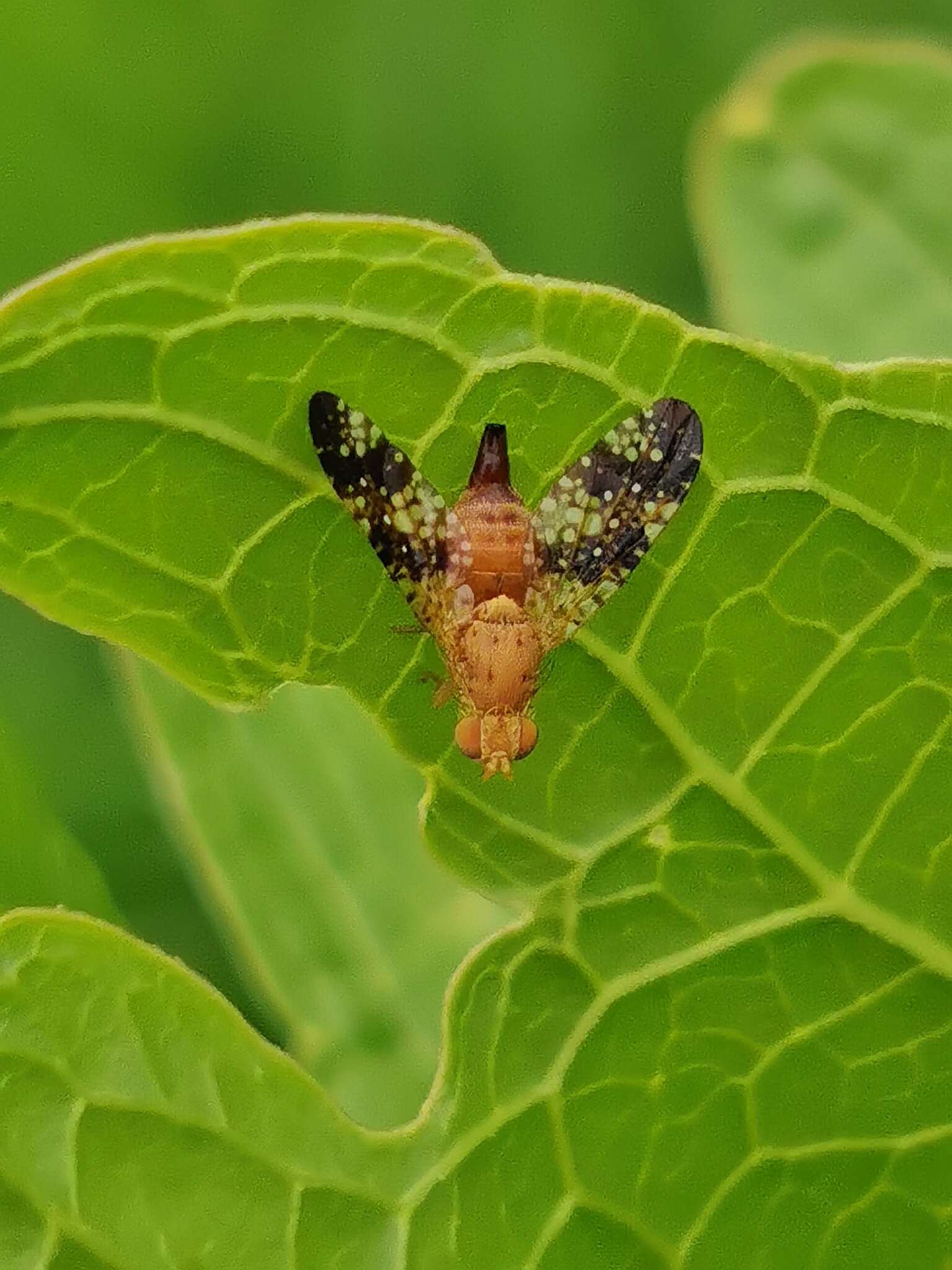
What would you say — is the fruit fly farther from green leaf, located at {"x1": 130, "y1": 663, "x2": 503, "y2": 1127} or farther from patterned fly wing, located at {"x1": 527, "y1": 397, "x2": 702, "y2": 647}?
green leaf, located at {"x1": 130, "y1": 663, "x2": 503, "y2": 1127}

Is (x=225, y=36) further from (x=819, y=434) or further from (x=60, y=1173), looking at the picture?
(x=60, y=1173)

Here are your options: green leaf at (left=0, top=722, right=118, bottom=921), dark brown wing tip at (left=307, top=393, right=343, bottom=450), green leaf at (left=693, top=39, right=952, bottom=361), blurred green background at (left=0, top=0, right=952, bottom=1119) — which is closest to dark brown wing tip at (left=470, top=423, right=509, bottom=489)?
dark brown wing tip at (left=307, top=393, right=343, bottom=450)

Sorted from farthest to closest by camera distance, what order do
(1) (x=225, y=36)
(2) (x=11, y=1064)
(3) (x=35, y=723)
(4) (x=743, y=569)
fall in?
(1) (x=225, y=36)
(3) (x=35, y=723)
(4) (x=743, y=569)
(2) (x=11, y=1064)

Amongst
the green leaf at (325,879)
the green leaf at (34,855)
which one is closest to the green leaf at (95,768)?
the green leaf at (325,879)

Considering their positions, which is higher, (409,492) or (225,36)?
(225,36)

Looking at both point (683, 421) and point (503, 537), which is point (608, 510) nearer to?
point (503, 537)

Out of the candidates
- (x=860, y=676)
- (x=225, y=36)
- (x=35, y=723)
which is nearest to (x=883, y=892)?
(x=860, y=676)

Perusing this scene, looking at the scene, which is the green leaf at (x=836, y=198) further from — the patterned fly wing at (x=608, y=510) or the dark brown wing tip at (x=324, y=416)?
the dark brown wing tip at (x=324, y=416)

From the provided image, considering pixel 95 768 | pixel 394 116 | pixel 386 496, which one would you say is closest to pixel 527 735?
pixel 386 496
